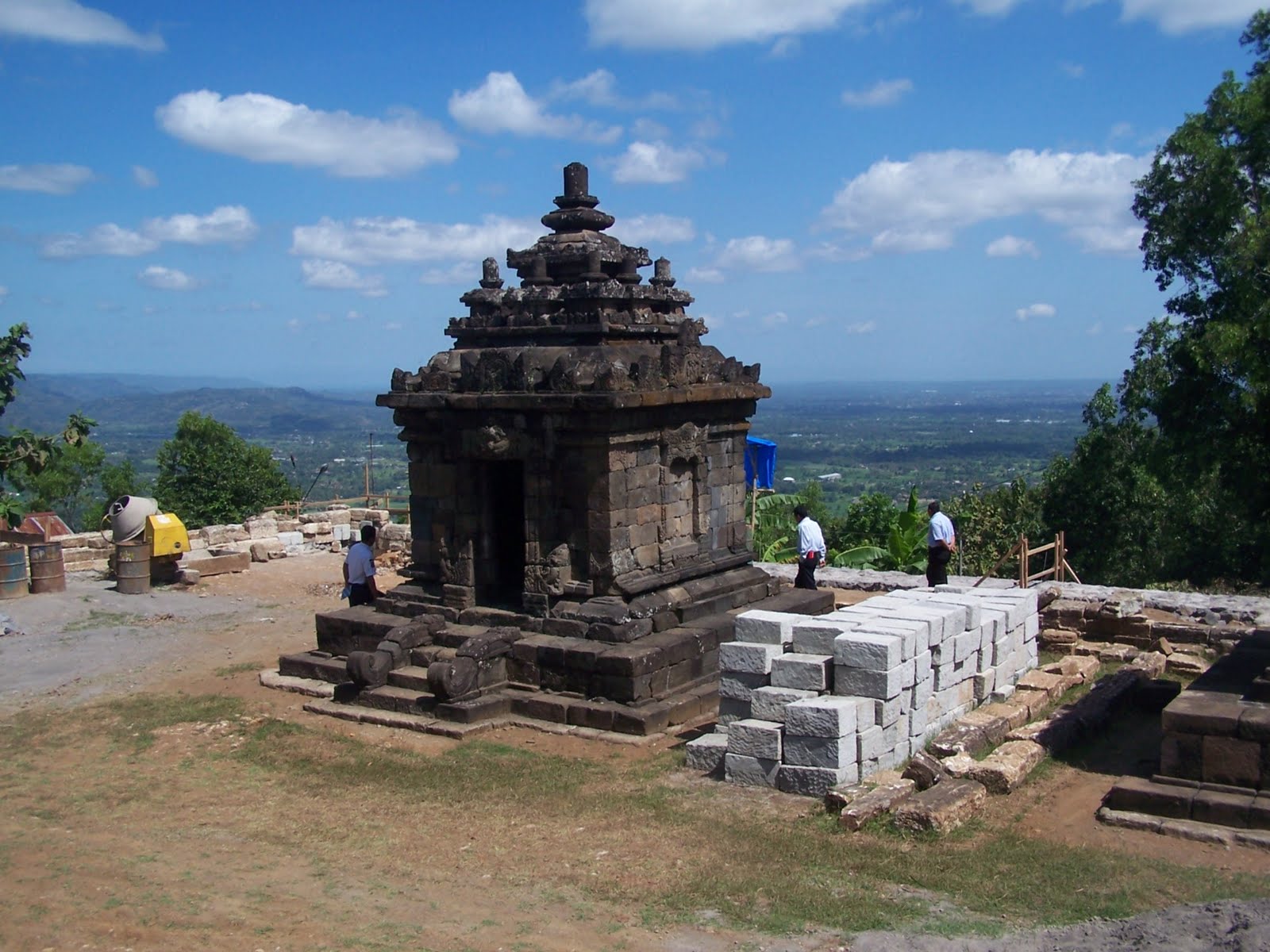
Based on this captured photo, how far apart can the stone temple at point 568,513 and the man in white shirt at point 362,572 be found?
1.34ft

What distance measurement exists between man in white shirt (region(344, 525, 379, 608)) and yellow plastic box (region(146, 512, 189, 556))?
7109mm

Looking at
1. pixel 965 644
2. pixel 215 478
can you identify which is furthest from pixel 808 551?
pixel 215 478

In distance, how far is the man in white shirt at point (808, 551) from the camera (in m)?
14.9

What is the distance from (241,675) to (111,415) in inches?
7627

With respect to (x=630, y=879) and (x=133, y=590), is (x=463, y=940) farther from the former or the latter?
(x=133, y=590)

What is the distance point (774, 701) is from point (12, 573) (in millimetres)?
14583

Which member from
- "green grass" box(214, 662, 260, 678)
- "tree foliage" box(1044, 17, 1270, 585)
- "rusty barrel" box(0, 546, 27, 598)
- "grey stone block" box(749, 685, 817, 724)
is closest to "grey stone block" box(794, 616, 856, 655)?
"grey stone block" box(749, 685, 817, 724)

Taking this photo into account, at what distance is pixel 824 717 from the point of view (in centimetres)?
901

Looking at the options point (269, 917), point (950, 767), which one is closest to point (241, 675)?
point (269, 917)

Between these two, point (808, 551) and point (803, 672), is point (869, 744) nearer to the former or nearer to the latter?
point (803, 672)

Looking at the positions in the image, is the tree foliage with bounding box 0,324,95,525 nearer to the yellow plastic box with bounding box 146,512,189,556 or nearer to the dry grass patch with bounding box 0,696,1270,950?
the yellow plastic box with bounding box 146,512,189,556

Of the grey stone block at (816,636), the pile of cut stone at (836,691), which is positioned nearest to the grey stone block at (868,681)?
the pile of cut stone at (836,691)

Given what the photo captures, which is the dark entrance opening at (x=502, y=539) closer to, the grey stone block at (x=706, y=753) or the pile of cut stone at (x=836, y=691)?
the grey stone block at (x=706, y=753)

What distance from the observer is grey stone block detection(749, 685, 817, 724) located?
946 cm
